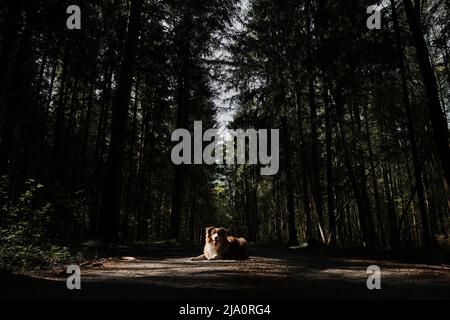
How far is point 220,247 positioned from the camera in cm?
999

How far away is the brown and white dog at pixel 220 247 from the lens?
9.95 metres

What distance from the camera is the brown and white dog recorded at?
9.95 m

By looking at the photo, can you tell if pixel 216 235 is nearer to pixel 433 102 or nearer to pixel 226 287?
pixel 226 287

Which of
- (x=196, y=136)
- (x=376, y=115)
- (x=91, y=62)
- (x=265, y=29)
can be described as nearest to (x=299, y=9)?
(x=265, y=29)

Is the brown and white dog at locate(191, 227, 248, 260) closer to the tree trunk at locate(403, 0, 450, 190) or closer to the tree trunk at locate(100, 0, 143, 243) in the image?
the tree trunk at locate(100, 0, 143, 243)

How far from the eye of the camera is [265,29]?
20297 mm

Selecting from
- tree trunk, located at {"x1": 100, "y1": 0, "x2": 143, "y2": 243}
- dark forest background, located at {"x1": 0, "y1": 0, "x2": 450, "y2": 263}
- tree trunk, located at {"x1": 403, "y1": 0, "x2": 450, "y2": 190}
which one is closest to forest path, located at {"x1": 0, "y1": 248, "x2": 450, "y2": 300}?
dark forest background, located at {"x1": 0, "y1": 0, "x2": 450, "y2": 263}

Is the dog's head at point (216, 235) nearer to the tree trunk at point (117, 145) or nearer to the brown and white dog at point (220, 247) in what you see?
the brown and white dog at point (220, 247)

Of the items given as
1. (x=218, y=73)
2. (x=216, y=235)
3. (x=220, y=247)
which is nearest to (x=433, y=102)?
(x=216, y=235)

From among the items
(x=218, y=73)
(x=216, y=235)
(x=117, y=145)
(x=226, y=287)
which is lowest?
(x=226, y=287)

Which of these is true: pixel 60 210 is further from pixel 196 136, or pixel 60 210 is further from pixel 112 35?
pixel 196 136

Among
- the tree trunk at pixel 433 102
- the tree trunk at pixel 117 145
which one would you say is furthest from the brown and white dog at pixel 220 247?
the tree trunk at pixel 433 102

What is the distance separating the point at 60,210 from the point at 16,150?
23.6 ft

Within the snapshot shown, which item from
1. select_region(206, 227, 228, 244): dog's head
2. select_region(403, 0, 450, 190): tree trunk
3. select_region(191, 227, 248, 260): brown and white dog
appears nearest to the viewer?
select_region(403, 0, 450, 190): tree trunk
